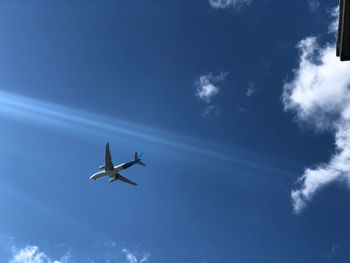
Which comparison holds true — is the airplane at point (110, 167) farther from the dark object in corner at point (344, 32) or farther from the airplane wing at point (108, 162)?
the dark object in corner at point (344, 32)

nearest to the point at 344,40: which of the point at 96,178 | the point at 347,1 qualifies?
the point at 347,1

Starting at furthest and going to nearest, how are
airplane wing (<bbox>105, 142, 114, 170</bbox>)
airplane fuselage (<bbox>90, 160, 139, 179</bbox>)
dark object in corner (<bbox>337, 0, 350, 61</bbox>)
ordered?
airplane fuselage (<bbox>90, 160, 139, 179</bbox>), airplane wing (<bbox>105, 142, 114, 170</bbox>), dark object in corner (<bbox>337, 0, 350, 61</bbox>)

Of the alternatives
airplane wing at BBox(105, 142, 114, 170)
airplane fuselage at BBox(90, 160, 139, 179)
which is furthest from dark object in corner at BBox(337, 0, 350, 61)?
airplane fuselage at BBox(90, 160, 139, 179)

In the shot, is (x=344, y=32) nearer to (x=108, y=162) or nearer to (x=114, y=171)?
(x=108, y=162)

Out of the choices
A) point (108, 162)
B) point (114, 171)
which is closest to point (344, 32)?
point (108, 162)

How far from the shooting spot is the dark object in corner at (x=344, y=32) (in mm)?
18547

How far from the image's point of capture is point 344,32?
63.9ft

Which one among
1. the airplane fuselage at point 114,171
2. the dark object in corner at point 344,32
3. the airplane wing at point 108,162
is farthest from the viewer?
the airplane fuselage at point 114,171

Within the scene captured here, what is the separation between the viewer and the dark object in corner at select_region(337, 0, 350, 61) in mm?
18547

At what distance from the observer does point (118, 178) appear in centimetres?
7981

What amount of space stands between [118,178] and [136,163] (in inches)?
384

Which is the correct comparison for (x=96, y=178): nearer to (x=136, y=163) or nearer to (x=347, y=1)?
(x=136, y=163)

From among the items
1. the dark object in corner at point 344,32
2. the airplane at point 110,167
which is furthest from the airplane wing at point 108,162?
the dark object in corner at point 344,32

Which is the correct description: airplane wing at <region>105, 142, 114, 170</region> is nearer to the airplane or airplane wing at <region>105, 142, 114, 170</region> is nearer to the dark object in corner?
the airplane
